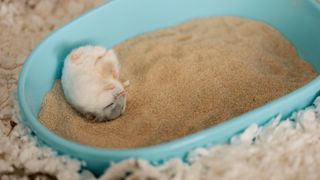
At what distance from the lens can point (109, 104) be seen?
3.76 ft

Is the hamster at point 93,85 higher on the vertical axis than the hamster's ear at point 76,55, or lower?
lower

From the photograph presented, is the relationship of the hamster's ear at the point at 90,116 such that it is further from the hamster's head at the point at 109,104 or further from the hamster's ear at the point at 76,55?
the hamster's ear at the point at 76,55

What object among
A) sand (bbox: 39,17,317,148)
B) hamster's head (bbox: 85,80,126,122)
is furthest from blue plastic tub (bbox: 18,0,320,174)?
hamster's head (bbox: 85,80,126,122)

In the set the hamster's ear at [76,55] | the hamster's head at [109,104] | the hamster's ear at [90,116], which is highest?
the hamster's ear at [76,55]

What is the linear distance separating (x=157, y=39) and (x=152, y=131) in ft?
1.27

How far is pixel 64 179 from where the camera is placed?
992 mm

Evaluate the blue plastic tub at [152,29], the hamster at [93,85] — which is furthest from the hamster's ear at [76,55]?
the blue plastic tub at [152,29]

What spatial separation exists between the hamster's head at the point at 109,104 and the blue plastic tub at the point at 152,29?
0.13 m

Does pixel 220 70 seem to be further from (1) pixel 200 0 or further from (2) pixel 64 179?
(2) pixel 64 179

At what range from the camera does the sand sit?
113 centimetres

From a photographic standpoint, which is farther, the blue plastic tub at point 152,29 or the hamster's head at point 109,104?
the hamster's head at point 109,104

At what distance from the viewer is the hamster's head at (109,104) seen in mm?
1140

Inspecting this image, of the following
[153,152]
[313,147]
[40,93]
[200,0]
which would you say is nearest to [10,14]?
[40,93]

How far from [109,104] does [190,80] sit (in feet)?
0.73
